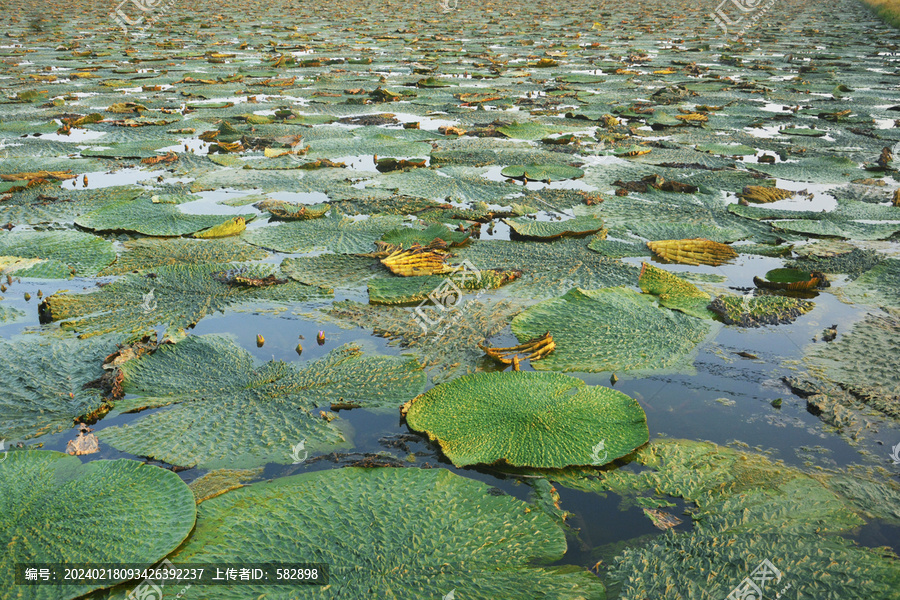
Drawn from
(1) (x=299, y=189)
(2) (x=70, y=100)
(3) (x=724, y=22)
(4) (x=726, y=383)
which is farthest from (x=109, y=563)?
(3) (x=724, y=22)

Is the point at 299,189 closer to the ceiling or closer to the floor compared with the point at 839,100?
closer to the floor

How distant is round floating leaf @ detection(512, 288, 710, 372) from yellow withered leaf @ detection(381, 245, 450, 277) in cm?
50

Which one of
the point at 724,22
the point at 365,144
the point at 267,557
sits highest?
the point at 724,22

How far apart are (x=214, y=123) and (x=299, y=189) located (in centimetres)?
210

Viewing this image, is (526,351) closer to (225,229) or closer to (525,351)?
(525,351)

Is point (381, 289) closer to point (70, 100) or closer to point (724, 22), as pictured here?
point (70, 100)

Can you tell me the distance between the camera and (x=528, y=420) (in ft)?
5.78

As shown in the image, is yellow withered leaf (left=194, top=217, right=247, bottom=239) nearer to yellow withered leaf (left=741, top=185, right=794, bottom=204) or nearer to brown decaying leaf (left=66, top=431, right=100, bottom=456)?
brown decaying leaf (left=66, top=431, right=100, bottom=456)

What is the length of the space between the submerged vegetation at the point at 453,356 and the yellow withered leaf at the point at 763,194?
0.06 ft

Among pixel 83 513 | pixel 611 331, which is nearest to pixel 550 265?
pixel 611 331

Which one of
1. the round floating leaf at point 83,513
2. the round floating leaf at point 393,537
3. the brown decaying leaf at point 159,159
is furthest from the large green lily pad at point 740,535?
the brown decaying leaf at point 159,159

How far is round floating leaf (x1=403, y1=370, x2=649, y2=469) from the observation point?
1643 mm

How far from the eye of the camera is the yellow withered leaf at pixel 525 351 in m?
2.12

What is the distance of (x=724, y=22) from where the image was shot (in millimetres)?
17969
